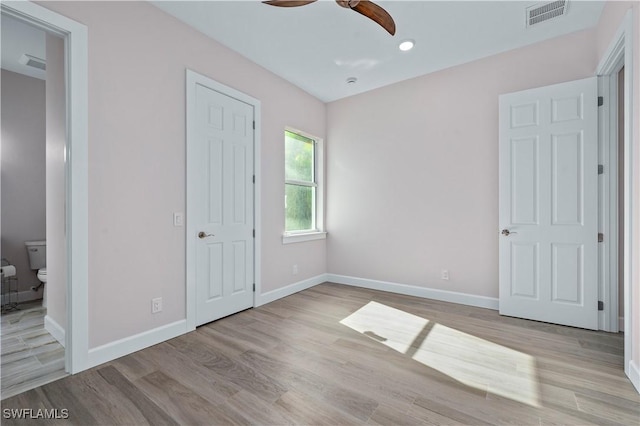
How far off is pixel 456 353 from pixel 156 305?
253cm

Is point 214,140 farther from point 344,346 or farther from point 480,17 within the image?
point 480,17

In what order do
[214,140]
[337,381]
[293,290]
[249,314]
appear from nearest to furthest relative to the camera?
1. [337,381]
2. [214,140]
3. [249,314]
4. [293,290]

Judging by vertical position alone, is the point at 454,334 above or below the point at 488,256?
below

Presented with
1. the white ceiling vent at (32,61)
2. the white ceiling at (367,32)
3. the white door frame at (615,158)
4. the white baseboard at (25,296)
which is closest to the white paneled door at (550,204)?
the white door frame at (615,158)

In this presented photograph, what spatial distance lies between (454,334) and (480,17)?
2.92 meters

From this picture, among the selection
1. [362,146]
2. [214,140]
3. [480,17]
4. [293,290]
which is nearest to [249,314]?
[293,290]

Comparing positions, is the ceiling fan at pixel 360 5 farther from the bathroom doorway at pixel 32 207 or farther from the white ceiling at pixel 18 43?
the white ceiling at pixel 18 43

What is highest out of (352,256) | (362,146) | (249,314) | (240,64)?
(240,64)

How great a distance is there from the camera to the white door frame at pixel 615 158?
2.00 meters

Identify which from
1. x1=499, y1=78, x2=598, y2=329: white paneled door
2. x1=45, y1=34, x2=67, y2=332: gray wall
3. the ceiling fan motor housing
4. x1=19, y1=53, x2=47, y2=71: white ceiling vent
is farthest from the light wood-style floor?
x1=19, y1=53, x2=47, y2=71: white ceiling vent

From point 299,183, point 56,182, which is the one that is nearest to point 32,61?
point 56,182

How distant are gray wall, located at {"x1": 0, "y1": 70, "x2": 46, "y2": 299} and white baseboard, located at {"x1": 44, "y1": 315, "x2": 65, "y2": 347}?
140 cm

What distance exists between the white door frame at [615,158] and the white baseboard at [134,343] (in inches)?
136

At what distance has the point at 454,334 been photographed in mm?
2707
